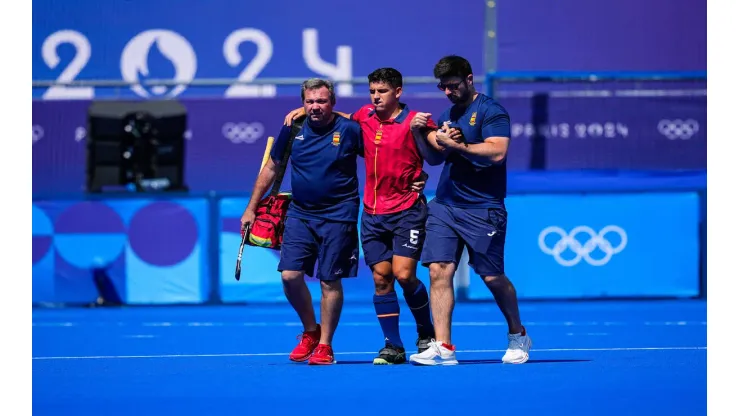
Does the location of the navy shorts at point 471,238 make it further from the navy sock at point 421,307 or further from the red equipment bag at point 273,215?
the red equipment bag at point 273,215

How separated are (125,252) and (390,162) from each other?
7057 millimetres

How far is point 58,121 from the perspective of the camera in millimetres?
18172

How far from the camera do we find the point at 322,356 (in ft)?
28.1

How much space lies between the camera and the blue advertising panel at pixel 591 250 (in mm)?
14547

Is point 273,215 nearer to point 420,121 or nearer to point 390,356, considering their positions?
point 390,356

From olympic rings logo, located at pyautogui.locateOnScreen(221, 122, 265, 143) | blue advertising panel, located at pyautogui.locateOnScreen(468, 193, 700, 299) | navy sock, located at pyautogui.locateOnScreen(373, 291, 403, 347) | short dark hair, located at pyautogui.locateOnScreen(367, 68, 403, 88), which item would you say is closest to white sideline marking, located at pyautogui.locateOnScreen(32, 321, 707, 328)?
blue advertising panel, located at pyautogui.locateOnScreen(468, 193, 700, 299)

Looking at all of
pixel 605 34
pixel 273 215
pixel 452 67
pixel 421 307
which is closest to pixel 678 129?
pixel 605 34

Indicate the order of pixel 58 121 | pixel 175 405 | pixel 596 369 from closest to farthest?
pixel 175 405 < pixel 596 369 < pixel 58 121

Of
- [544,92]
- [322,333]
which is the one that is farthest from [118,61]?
[322,333]

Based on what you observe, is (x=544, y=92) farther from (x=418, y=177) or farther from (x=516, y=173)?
(x=418, y=177)

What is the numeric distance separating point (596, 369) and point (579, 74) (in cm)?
759

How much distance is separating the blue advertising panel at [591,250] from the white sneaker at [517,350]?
19.8ft

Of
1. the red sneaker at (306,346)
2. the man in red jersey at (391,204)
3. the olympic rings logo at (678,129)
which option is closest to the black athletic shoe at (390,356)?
the man in red jersey at (391,204)

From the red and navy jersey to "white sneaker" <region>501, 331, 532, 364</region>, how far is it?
3.61 ft
